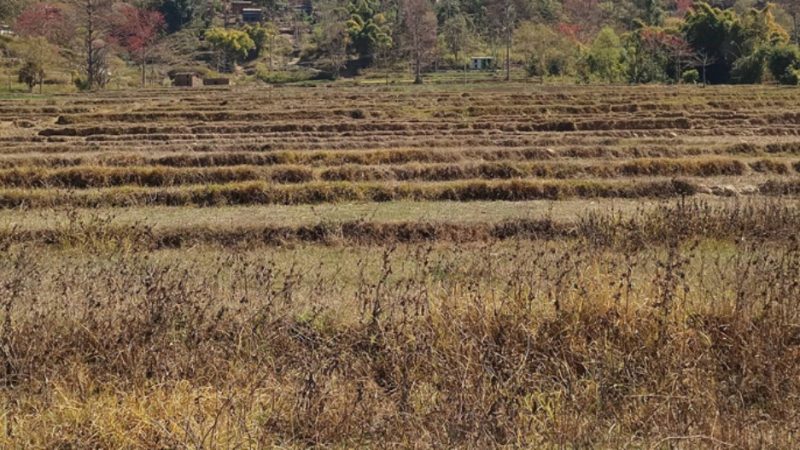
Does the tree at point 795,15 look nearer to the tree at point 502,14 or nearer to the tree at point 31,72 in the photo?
the tree at point 502,14

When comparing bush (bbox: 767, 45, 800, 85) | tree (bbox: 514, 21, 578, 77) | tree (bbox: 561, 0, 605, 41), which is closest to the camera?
bush (bbox: 767, 45, 800, 85)

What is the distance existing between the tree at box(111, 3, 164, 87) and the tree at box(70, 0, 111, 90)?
5.59ft

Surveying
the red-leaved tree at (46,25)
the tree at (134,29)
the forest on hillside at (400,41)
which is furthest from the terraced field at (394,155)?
the red-leaved tree at (46,25)

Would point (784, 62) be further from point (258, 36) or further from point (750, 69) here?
point (258, 36)

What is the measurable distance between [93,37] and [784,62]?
210 feet

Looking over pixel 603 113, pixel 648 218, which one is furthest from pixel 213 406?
pixel 603 113

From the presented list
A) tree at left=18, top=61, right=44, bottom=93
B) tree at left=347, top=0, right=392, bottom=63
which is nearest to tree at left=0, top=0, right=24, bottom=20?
tree at left=18, top=61, right=44, bottom=93

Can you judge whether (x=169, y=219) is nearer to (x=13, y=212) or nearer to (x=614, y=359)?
(x=13, y=212)

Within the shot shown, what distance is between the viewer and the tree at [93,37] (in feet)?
208

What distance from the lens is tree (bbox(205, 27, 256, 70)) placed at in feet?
281

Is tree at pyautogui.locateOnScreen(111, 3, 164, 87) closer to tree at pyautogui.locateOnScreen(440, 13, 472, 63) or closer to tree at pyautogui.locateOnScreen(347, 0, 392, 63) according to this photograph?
tree at pyautogui.locateOnScreen(347, 0, 392, 63)

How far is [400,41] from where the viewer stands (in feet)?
285

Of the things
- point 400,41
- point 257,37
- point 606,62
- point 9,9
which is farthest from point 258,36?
point 606,62

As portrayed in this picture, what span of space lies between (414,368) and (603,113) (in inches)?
1287
